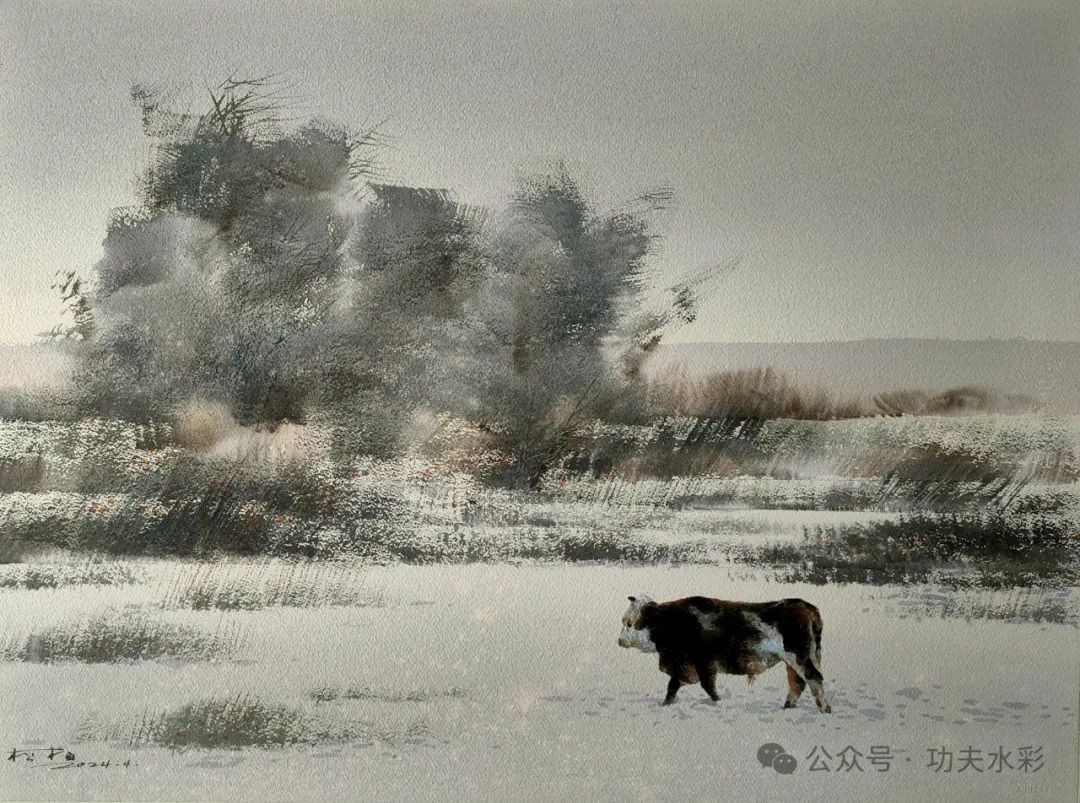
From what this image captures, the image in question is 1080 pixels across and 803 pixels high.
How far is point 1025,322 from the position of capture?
2.51m

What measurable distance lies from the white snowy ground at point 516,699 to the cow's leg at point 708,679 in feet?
0.08

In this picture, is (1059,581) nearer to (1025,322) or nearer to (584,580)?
(1025,322)

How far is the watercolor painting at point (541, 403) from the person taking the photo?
2480 millimetres

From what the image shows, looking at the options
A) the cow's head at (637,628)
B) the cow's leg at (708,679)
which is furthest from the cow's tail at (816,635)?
the cow's head at (637,628)

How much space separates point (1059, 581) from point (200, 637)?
1.84 m

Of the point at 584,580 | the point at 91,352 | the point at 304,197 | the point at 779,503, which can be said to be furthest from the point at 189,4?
the point at 779,503

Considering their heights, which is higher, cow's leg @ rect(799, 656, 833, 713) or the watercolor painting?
the watercolor painting

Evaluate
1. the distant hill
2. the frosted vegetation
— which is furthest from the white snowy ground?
the distant hill

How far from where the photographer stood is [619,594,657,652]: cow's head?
2.48 m
